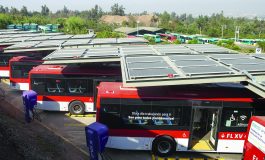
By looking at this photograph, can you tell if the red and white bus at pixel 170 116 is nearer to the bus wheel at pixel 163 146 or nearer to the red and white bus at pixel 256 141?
the bus wheel at pixel 163 146

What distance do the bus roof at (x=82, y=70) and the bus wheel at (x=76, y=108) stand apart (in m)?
1.84

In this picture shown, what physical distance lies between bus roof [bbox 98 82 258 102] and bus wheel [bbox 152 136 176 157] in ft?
6.00

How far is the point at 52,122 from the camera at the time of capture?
17094 millimetres

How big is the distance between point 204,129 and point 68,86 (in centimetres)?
848

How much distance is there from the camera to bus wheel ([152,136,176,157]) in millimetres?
12783

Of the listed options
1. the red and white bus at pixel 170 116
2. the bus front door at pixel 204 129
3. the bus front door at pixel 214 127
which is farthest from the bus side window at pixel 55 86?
the bus front door at pixel 214 127

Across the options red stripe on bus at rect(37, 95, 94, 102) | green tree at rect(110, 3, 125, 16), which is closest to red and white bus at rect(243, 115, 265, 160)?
red stripe on bus at rect(37, 95, 94, 102)

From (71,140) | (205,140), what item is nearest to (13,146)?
(71,140)

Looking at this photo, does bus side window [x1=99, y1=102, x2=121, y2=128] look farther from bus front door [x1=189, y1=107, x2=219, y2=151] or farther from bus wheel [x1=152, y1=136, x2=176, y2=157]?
bus front door [x1=189, y1=107, x2=219, y2=151]

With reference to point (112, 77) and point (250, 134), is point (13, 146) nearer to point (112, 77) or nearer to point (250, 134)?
point (112, 77)

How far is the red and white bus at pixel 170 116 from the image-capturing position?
12.5 meters

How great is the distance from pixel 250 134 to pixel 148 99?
13.7 ft

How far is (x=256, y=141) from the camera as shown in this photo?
402 inches

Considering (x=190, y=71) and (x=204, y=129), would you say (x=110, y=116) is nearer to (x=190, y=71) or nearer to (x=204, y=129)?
(x=190, y=71)
